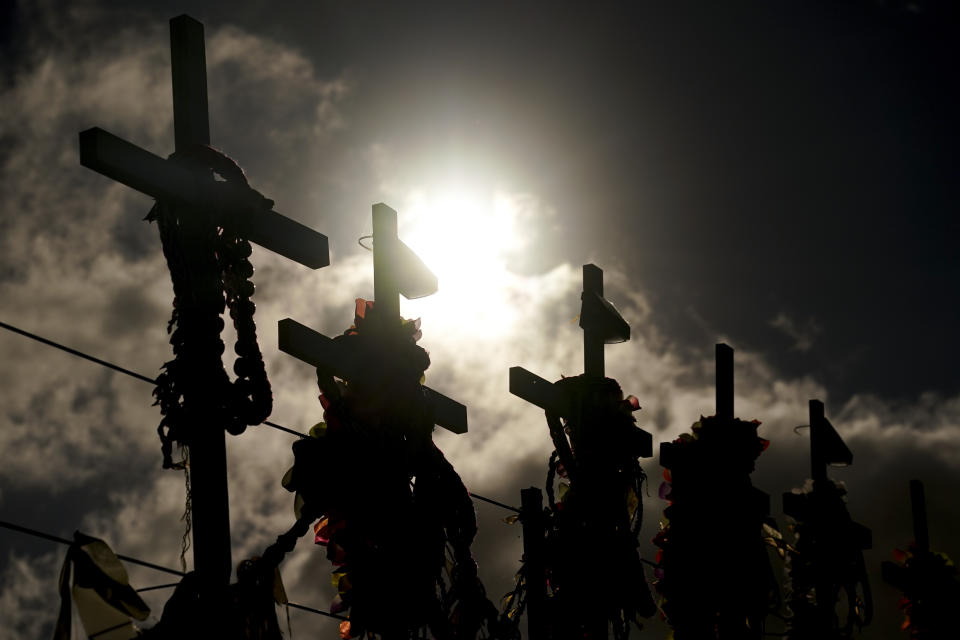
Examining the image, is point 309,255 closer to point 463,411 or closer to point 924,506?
point 463,411

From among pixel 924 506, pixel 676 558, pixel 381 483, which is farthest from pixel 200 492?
pixel 924 506

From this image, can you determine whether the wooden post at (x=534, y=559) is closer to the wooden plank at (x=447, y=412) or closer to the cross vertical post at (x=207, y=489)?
the wooden plank at (x=447, y=412)

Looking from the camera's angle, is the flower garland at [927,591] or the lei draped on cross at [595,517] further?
the flower garland at [927,591]

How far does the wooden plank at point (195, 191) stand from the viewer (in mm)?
5539

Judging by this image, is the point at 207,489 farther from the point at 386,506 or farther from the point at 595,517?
the point at 595,517

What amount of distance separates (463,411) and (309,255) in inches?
72.1

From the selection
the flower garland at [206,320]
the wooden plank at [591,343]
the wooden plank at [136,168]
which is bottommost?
the flower garland at [206,320]

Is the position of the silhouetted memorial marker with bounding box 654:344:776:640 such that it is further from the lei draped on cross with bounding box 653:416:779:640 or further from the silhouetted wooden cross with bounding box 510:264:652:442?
the silhouetted wooden cross with bounding box 510:264:652:442

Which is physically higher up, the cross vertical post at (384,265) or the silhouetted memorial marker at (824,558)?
the cross vertical post at (384,265)

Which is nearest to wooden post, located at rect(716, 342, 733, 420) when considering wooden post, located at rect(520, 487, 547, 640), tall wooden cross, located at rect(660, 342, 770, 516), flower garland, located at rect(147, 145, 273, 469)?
tall wooden cross, located at rect(660, 342, 770, 516)

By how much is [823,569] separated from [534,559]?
13.5 ft

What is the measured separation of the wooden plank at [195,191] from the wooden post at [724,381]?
532 centimetres

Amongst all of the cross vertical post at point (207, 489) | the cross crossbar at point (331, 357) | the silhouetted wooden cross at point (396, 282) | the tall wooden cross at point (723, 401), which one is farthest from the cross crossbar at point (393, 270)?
the tall wooden cross at point (723, 401)

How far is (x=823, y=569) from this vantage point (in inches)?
439
